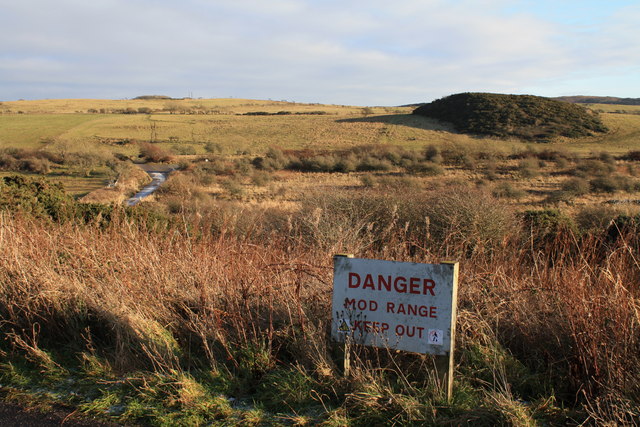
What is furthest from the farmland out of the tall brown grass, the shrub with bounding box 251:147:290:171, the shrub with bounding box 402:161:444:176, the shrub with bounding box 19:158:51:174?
the shrub with bounding box 19:158:51:174

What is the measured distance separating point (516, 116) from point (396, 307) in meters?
78.8

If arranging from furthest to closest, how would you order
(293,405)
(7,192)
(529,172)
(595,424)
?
(529,172)
(7,192)
(293,405)
(595,424)

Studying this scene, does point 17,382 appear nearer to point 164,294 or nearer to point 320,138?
point 164,294

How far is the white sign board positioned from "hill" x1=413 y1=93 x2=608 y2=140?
68.9 metres

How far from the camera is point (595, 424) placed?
2758mm

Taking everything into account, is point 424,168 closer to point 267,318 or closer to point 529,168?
point 529,168

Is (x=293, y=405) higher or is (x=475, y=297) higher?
(x=475, y=297)

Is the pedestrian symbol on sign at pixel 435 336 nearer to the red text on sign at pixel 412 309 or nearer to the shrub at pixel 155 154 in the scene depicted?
the red text on sign at pixel 412 309

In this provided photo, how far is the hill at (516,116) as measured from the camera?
68500 millimetres

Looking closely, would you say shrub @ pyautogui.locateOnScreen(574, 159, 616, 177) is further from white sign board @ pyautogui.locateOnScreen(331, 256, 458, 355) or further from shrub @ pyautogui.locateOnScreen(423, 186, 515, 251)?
white sign board @ pyautogui.locateOnScreen(331, 256, 458, 355)

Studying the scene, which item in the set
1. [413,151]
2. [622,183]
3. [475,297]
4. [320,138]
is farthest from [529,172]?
[475,297]

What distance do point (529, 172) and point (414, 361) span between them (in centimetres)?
4144

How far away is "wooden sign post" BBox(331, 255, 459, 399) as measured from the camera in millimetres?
3057

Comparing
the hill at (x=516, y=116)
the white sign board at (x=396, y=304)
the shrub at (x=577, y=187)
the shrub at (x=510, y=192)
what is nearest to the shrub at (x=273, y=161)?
the shrub at (x=510, y=192)
